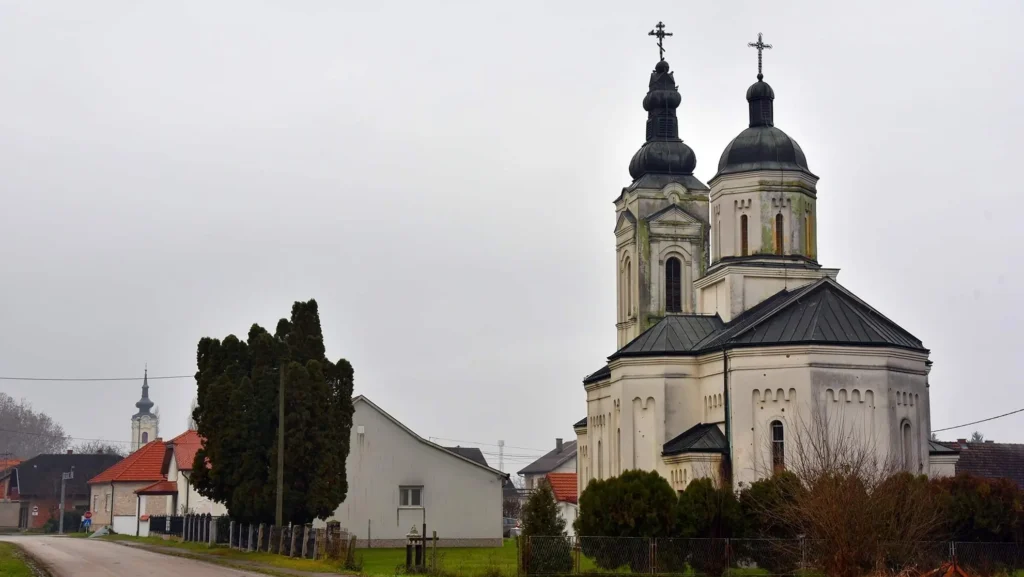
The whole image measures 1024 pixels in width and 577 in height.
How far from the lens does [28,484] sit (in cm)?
10212

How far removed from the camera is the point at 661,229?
61.4m

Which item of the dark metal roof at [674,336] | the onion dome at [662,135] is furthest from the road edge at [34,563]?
the onion dome at [662,135]

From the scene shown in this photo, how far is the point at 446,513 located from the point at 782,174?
19.9 metres

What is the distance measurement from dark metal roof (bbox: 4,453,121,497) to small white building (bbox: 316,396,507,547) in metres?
55.6

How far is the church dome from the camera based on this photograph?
52.6 m

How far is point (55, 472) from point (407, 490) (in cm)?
6143

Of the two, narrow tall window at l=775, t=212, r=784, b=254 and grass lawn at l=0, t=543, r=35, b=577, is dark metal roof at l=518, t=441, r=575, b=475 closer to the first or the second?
narrow tall window at l=775, t=212, r=784, b=254

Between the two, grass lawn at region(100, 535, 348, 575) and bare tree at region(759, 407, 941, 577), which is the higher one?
bare tree at region(759, 407, 941, 577)

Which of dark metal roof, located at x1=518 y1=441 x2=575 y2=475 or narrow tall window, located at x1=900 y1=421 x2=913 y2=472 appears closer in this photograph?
narrow tall window, located at x1=900 y1=421 x2=913 y2=472

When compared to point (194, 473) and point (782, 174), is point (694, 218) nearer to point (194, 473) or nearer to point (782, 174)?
point (782, 174)

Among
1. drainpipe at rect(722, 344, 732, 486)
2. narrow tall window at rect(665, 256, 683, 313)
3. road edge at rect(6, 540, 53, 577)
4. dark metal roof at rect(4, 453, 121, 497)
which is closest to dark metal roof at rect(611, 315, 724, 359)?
drainpipe at rect(722, 344, 732, 486)

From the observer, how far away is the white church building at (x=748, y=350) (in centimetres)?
4372

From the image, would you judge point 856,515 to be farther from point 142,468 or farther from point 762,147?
point 142,468

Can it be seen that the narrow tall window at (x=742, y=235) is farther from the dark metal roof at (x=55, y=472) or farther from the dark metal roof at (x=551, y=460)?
the dark metal roof at (x=55, y=472)
